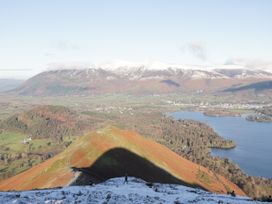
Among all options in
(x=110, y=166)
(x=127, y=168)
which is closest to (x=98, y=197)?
(x=110, y=166)

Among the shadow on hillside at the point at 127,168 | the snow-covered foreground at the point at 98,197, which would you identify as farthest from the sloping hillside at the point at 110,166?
the snow-covered foreground at the point at 98,197

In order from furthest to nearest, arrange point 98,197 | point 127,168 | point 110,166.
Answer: point 127,168 < point 110,166 < point 98,197

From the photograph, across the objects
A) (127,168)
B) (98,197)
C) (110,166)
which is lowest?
(127,168)

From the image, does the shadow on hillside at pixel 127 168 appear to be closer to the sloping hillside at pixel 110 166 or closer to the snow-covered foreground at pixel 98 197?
the sloping hillside at pixel 110 166

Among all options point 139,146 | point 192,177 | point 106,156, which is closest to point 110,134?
point 139,146

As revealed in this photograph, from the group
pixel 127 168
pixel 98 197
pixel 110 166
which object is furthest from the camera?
pixel 127 168

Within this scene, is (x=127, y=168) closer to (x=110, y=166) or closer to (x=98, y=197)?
(x=110, y=166)

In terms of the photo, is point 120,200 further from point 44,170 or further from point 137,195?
point 44,170
